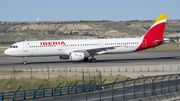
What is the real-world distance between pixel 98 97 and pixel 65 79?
27.5 ft

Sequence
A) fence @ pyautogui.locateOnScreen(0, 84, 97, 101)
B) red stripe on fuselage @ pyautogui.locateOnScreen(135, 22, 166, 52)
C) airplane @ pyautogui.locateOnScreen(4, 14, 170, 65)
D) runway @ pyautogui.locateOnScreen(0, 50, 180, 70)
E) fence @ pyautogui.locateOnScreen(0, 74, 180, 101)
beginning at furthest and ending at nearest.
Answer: red stripe on fuselage @ pyautogui.locateOnScreen(135, 22, 166, 52) < airplane @ pyautogui.locateOnScreen(4, 14, 170, 65) < runway @ pyautogui.locateOnScreen(0, 50, 180, 70) < fence @ pyautogui.locateOnScreen(0, 74, 180, 101) < fence @ pyautogui.locateOnScreen(0, 84, 97, 101)

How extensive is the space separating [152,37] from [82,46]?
519 inches

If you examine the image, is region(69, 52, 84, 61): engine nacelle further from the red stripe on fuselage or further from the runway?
the red stripe on fuselage

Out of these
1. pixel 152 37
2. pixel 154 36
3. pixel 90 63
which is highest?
pixel 154 36

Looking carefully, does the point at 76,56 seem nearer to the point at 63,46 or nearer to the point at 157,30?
the point at 63,46

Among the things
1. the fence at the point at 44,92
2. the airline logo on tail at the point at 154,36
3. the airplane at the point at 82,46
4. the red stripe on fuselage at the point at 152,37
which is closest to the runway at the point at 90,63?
the airplane at the point at 82,46

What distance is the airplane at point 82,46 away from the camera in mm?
45406

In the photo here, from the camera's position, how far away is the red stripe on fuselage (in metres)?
48.4

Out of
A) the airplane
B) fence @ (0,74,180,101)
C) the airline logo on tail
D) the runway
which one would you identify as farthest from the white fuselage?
fence @ (0,74,180,101)

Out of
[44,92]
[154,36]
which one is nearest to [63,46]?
[154,36]

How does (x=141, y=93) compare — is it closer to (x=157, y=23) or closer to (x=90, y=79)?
(x=90, y=79)

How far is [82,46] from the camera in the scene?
4709 centimetres

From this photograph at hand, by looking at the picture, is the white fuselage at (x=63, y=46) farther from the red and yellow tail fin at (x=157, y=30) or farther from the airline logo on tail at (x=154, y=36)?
the red and yellow tail fin at (x=157, y=30)

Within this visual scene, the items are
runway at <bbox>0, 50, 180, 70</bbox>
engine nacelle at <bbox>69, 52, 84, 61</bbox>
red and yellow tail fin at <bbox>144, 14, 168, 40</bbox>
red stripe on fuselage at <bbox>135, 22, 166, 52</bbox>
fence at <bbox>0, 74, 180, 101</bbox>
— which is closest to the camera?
fence at <bbox>0, 74, 180, 101</bbox>
